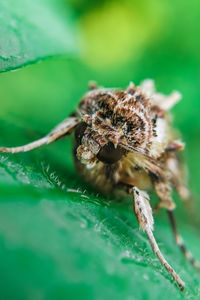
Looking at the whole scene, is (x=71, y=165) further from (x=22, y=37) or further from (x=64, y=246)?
(x=64, y=246)

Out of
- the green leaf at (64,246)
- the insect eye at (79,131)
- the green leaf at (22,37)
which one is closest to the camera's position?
the green leaf at (64,246)

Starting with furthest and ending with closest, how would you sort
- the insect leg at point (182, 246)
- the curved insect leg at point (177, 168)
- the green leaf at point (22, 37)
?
the insect leg at point (182, 246) → the curved insect leg at point (177, 168) → the green leaf at point (22, 37)

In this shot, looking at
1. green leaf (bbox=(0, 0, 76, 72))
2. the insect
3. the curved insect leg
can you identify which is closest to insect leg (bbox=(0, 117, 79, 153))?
the insect

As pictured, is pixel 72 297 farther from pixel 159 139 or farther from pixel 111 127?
pixel 159 139

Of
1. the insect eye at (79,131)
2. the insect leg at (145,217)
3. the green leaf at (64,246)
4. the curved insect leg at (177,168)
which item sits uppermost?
the curved insect leg at (177,168)

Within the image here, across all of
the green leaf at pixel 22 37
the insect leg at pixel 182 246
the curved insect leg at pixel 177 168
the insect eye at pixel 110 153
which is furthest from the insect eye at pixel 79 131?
the insect leg at pixel 182 246

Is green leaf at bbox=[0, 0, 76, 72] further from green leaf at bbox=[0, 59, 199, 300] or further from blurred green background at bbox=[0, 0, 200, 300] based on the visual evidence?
green leaf at bbox=[0, 59, 199, 300]

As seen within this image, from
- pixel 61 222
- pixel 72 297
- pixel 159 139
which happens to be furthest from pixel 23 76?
pixel 72 297

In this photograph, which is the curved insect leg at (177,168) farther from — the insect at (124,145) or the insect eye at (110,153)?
the insect eye at (110,153)
